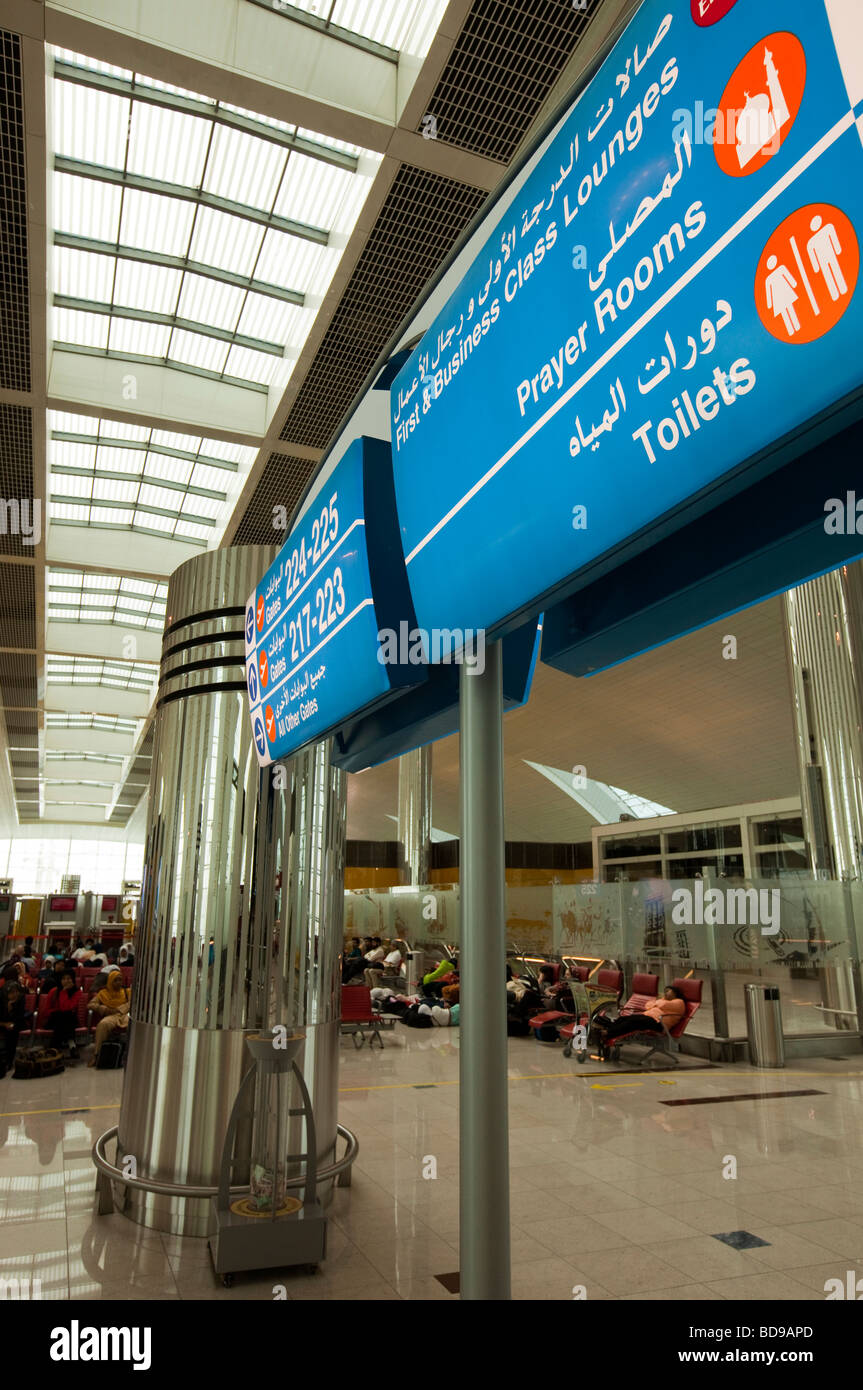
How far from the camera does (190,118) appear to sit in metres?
8.03

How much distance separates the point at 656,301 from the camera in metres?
1.63

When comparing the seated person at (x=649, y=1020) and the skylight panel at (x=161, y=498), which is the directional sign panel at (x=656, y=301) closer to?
the seated person at (x=649, y=1020)

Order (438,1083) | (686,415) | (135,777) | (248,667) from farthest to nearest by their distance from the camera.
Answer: (135,777) → (438,1083) → (248,667) → (686,415)

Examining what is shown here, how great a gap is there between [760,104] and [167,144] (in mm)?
8828

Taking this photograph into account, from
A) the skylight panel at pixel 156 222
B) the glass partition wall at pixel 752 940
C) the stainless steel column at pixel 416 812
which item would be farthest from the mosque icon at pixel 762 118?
the stainless steel column at pixel 416 812

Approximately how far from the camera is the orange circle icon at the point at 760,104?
1.33 meters

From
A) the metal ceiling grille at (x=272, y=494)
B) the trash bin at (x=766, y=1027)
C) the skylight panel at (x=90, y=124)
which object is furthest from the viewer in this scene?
the metal ceiling grille at (x=272, y=494)

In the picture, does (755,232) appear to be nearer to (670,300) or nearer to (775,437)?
(670,300)

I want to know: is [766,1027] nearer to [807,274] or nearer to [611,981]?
[611,981]

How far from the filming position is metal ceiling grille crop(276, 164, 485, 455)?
804 centimetres

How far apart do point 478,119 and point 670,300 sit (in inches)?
274

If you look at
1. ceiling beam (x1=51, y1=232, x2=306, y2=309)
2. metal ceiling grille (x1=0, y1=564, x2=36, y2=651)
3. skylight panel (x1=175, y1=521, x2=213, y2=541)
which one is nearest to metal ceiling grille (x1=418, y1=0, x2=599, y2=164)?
ceiling beam (x1=51, y1=232, x2=306, y2=309)

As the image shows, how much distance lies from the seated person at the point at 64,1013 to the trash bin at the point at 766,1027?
9822 mm
